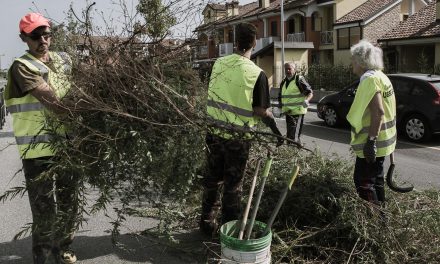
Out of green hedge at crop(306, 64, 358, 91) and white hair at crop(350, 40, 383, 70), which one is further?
green hedge at crop(306, 64, 358, 91)

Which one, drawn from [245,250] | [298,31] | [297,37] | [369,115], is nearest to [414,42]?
[297,37]

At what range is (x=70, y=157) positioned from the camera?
3227 mm

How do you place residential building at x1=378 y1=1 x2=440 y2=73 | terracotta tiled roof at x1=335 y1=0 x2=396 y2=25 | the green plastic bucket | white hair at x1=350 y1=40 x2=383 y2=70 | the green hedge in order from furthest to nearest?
1. terracotta tiled roof at x1=335 y1=0 x2=396 y2=25
2. residential building at x1=378 y1=1 x2=440 y2=73
3. the green hedge
4. white hair at x1=350 y1=40 x2=383 y2=70
5. the green plastic bucket

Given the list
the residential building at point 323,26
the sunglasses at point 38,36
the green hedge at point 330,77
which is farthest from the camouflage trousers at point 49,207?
the green hedge at point 330,77

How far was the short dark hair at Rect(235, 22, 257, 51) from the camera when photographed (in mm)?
4176

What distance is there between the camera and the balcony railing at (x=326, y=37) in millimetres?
37375

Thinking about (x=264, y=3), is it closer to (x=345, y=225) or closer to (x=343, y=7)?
(x=343, y=7)

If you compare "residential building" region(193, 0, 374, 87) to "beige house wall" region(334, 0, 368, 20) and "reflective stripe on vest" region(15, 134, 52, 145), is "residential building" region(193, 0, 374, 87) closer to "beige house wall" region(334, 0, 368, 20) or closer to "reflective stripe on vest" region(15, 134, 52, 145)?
"beige house wall" region(334, 0, 368, 20)

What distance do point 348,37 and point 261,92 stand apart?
1284 inches

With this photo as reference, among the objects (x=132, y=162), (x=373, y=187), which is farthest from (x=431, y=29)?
(x=132, y=162)

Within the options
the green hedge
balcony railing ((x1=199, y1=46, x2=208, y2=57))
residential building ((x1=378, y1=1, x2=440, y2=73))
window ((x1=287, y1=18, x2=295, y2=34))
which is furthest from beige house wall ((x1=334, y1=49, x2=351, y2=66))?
balcony railing ((x1=199, y1=46, x2=208, y2=57))

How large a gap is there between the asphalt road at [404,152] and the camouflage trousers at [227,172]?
1734 mm

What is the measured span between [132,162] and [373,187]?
2.22 meters

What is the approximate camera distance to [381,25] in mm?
33438
